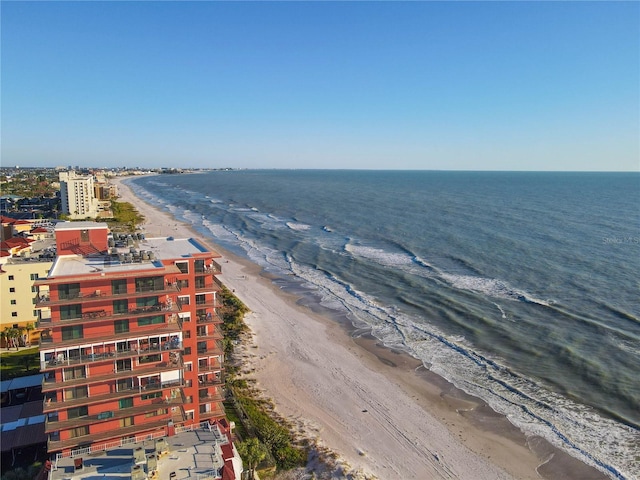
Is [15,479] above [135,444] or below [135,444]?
below

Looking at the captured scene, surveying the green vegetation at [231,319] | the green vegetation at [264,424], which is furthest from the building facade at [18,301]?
the green vegetation at [264,424]

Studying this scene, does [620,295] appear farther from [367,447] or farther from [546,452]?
[367,447]

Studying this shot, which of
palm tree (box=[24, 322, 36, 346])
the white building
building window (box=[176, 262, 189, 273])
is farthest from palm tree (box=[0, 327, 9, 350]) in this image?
the white building

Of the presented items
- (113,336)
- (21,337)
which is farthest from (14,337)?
(113,336)

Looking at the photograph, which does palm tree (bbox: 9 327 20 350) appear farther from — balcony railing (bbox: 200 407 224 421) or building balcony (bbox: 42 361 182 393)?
balcony railing (bbox: 200 407 224 421)

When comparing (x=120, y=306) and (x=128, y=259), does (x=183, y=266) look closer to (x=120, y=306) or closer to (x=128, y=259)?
(x=128, y=259)

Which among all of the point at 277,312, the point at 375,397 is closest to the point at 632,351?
the point at 375,397

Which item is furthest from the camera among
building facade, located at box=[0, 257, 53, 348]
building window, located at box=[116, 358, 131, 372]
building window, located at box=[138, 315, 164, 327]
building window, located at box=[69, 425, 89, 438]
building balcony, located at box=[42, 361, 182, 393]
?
building facade, located at box=[0, 257, 53, 348]
